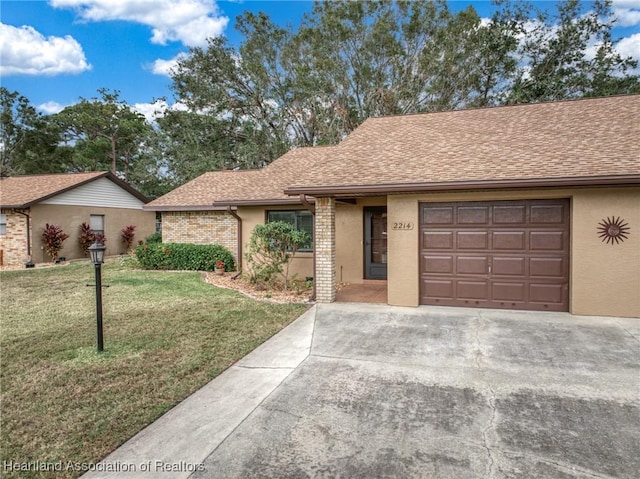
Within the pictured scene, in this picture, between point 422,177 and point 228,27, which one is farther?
point 228,27

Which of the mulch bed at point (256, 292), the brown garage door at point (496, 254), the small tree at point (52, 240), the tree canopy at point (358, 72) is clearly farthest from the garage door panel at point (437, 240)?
the tree canopy at point (358, 72)

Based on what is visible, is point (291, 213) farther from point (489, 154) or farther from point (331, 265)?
point (489, 154)

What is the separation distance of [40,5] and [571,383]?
66.4 feet

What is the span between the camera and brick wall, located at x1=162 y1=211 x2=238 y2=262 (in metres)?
13.9

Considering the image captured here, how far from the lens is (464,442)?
3135 mm

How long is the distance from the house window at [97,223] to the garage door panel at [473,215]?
57.7 ft

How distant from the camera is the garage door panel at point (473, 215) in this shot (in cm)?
752

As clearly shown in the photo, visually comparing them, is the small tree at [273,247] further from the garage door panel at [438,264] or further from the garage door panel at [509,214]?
the garage door panel at [509,214]

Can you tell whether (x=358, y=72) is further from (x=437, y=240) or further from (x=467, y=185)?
(x=467, y=185)

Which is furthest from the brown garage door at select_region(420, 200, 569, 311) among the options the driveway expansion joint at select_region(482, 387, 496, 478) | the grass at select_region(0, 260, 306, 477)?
the driveway expansion joint at select_region(482, 387, 496, 478)

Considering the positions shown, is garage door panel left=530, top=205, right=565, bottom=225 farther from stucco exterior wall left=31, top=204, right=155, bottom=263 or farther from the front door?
stucco exterior wall left=31, top=204, right=155, bottom=263

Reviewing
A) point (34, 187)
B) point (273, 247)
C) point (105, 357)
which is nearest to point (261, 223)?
point (273, 247)

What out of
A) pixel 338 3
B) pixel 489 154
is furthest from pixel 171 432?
pixel 338 3

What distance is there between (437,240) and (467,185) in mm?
1357
